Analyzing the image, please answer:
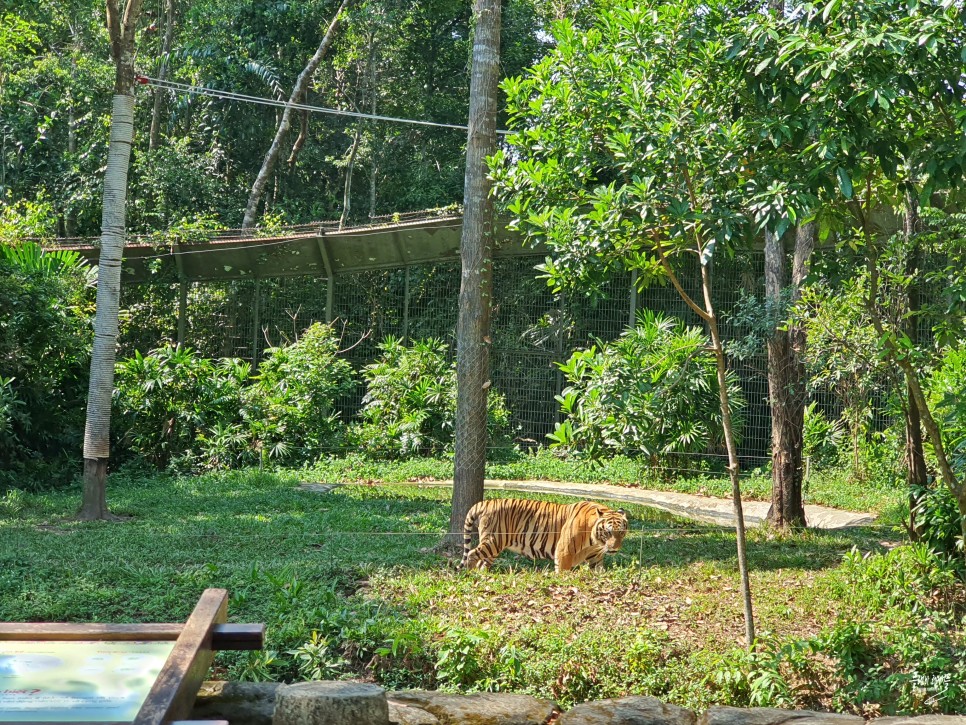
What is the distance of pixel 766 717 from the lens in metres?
4.54

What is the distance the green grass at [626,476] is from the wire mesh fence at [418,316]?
1.96 m

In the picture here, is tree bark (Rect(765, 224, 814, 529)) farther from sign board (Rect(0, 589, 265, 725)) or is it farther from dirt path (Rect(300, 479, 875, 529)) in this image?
sign board (Rect(0, 589, 265, 725))

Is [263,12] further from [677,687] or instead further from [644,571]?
[677,687]

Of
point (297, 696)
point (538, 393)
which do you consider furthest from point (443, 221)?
point (297, 696)

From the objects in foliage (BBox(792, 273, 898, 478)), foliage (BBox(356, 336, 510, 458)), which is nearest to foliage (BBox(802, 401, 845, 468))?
foliage (BBox(792, 273, 898, 478))

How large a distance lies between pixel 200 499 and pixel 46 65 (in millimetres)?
14171

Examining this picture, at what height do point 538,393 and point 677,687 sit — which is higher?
point 538,393

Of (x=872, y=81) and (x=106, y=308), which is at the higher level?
(x=872, y=81)

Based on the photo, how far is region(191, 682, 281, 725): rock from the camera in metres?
4.57

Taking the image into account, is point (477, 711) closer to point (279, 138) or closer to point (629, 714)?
point (629, 714)

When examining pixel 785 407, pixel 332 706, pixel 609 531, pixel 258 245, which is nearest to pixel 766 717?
pixel 332 706

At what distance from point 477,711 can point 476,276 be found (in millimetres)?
4089

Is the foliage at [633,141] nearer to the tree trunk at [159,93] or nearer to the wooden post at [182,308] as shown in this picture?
the wooden post at [182,308]

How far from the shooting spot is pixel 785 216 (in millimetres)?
4797
